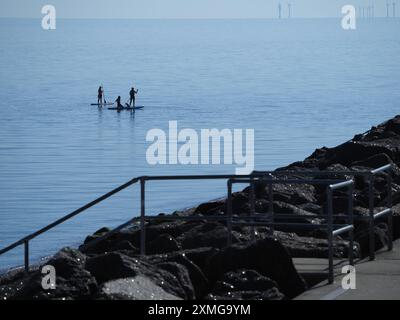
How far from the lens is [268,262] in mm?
13078

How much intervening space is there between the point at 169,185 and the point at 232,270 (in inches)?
1087

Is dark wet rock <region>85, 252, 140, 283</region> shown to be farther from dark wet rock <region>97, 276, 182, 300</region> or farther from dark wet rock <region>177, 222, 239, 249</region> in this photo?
dark wet rock <region>177, 222, 239, 249</region>

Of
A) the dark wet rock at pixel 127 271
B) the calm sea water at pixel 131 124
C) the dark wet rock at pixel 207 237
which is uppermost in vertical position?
the calm sea water at pixel 131 124

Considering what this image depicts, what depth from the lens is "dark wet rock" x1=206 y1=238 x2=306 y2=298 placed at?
509 inches

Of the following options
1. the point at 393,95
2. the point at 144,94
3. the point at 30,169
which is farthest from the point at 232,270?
the point at 144,94

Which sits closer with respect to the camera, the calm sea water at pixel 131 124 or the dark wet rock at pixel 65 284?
the dark wet rock at pixel 65 284

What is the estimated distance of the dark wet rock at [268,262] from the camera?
12922 millimetres

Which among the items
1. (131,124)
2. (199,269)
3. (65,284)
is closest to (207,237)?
(199,269)

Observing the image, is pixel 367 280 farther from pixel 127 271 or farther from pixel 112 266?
pixel 112 266

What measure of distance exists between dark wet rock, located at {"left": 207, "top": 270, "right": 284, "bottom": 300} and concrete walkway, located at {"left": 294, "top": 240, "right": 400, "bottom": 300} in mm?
323

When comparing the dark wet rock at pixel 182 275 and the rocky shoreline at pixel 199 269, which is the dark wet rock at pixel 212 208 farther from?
the dark wet rock at pixel 182 275

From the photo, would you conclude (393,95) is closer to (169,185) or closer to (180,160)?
(180,160)

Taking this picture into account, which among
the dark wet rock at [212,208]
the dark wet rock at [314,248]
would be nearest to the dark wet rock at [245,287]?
the dark wet rock at [314,248]

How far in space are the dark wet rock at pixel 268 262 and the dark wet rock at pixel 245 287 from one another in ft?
0.91
